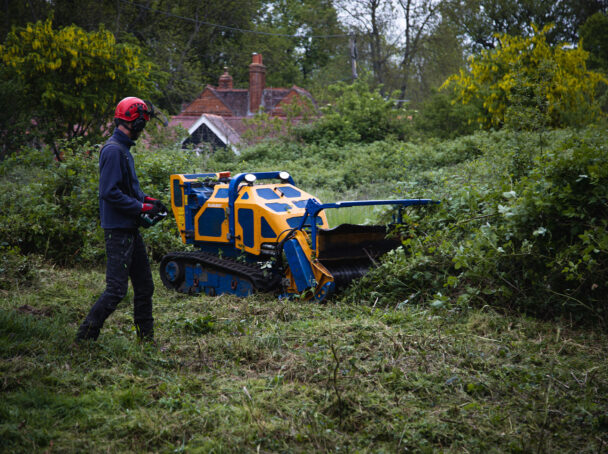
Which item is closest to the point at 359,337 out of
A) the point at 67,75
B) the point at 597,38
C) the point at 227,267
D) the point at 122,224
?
the point at 122,224

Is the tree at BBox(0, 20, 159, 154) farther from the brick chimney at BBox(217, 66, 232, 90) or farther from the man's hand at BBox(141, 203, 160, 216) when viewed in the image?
the brick chimney at BBox(217, 66, 232, 90)

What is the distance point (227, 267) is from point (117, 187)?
256 cm

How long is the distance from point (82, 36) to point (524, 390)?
17673mm

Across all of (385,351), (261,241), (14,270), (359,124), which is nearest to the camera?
(385,351)

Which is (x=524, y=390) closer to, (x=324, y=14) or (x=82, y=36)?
(x=82, y=36)

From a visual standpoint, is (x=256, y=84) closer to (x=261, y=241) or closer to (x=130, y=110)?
(x=261, y=241)

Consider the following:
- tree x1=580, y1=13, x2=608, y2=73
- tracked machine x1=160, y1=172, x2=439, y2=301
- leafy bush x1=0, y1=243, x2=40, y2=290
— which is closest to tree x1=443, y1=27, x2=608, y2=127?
tracked machine x1=160, y1=172, x2=439, y2=301

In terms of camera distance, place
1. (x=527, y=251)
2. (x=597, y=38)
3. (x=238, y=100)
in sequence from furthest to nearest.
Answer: (x=238, y=100) < (x=597, y=38) < (x=527, y=251)

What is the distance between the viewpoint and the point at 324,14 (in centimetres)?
4547

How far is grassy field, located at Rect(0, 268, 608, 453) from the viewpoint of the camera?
334 centimetres

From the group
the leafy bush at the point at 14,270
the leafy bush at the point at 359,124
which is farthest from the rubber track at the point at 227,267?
the leafy bush at the point at 359,124

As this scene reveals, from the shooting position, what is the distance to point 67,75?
18047 mm

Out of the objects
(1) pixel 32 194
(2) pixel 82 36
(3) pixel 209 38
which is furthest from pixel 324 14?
(1) pixel 32 194

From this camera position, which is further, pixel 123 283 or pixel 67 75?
pixel 67 75
